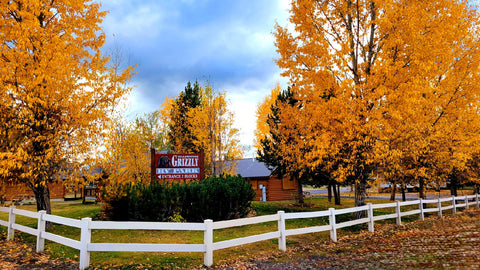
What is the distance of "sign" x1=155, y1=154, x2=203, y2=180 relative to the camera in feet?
50.7

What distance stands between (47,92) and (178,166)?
6516 millimetres

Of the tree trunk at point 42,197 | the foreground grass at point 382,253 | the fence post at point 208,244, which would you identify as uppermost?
the tree trunk at point 42,197

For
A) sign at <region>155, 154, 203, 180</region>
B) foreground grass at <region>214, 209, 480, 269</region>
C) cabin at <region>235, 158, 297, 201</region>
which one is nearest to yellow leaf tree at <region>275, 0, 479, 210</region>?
foreground grass at <region>214, 209, 480, 269</region>

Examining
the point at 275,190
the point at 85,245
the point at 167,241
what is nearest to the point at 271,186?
the point at 275,190

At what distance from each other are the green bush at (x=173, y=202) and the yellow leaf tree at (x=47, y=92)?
227 cm

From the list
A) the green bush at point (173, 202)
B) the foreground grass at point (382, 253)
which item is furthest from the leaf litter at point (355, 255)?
the green bush at point (173, 202)

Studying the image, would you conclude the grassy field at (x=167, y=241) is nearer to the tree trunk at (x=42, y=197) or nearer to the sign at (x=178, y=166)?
the tree trunk at (x=42, y=197)

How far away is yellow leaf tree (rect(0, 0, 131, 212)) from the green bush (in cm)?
227

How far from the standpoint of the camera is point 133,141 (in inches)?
809

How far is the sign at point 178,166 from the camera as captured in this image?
1545 cm

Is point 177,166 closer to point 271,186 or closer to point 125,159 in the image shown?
point 125,159

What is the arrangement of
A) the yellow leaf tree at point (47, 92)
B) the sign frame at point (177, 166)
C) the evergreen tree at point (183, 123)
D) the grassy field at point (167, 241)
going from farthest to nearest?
the evergreen tree at point (183, 123)
the sign frame at point (177, 166)
the yellow leaf tree at point (47, 92)
the grassy field at point (167, 241)

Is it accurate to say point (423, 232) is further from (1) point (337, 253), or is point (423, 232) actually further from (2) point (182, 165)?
(2) point (182, 165)

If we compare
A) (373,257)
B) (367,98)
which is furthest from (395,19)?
(373,257)
